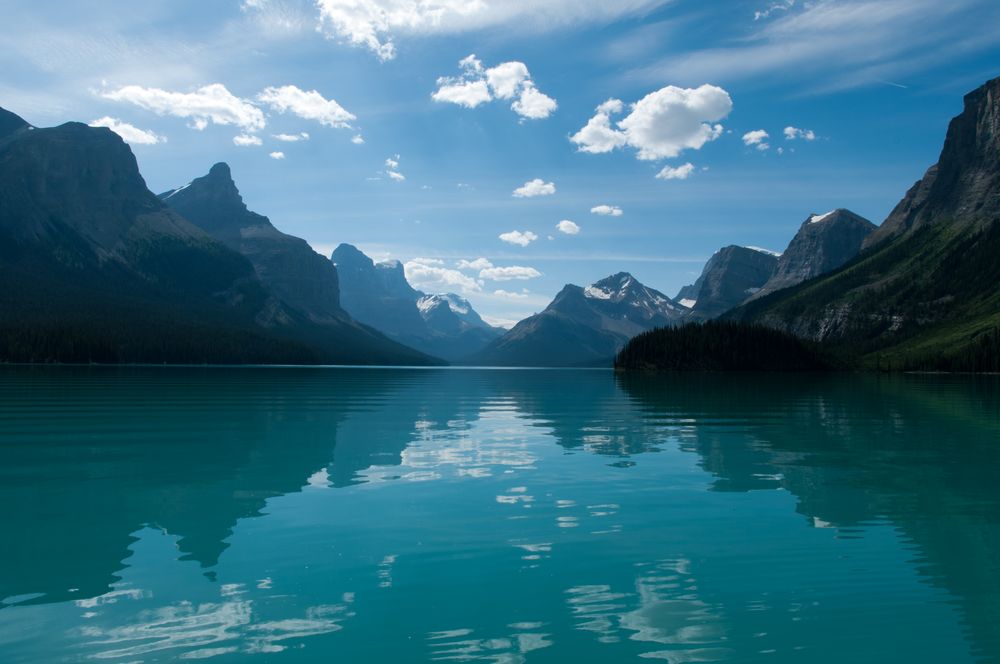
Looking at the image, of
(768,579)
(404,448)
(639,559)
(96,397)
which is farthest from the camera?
(96,397)

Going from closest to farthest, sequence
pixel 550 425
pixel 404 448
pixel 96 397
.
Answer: pixel 404 448 < pixel 550 425 < pixel 96 397

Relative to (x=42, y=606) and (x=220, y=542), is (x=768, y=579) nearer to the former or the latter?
(x=220, y=542)

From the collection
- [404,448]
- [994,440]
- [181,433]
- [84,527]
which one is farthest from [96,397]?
[994,440]

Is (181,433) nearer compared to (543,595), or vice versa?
(543,595)

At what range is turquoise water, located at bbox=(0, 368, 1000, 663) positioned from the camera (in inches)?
517

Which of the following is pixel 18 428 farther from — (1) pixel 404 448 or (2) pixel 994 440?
(2) pixel 994 440

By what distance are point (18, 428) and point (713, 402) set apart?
231 feet

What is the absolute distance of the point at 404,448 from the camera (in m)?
40.8

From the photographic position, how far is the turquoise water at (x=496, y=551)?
13.1 meters

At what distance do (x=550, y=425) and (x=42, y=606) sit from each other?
4332 centimetres

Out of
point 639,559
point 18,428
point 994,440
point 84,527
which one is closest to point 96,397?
point 18,428

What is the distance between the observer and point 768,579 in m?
16.7

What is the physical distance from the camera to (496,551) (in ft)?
62.3

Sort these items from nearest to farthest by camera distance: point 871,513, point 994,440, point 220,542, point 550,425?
point 220,542 → point 871,513 → point 994,440 → point 550,425
